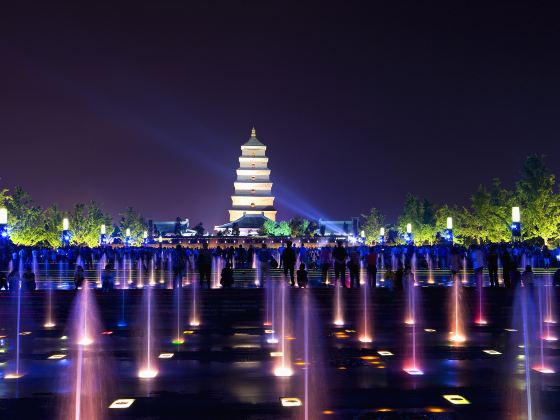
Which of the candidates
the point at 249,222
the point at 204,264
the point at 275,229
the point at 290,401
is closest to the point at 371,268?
the point at 204,264

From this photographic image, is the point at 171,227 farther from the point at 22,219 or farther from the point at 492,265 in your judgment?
the point at 492,265

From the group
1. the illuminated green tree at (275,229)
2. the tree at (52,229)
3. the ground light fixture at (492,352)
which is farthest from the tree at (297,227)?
the ground light fixture at (492,352)

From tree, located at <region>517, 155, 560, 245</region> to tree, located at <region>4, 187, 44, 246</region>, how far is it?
137 feet

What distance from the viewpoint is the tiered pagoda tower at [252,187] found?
12581 cm

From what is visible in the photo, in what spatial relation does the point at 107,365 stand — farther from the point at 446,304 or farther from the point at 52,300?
the point at 446,304

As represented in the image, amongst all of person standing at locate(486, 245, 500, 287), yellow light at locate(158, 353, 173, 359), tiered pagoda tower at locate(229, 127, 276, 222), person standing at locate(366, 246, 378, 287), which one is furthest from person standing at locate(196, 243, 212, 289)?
tiered pagoda tower at locate(229, 127, 276, 222)

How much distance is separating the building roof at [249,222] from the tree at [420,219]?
1257 inches

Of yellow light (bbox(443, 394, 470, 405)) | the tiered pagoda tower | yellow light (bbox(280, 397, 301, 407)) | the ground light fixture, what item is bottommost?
yellow light (bbox(280, 397, 301, 407))

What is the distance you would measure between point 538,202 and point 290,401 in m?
49.2

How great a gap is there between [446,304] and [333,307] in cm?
300

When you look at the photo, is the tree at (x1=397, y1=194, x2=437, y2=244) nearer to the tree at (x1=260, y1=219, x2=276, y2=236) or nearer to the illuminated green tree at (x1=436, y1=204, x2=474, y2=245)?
the illuminated green tree at (x1=436, y1=204, x2=474, y2=245)

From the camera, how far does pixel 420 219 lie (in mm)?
89562

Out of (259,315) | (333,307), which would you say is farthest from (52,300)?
(333,307)

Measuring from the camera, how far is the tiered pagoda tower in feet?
413
